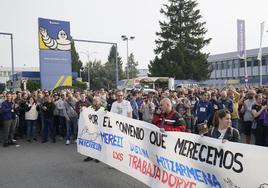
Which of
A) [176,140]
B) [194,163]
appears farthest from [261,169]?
[176,140]

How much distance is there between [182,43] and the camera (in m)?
52.8

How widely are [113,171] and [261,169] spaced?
428 centimetres

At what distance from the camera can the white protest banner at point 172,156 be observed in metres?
3.89

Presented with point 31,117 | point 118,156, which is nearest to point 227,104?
point 118,156

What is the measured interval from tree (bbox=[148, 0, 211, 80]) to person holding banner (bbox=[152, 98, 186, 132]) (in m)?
45.8

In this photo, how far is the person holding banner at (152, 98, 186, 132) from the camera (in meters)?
5.75

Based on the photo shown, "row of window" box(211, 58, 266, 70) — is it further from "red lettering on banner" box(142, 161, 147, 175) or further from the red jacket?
"red lettering on banner" box(142, 161, 147, 175)

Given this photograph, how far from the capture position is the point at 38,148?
429 inches

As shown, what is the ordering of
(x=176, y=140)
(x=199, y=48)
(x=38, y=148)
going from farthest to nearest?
(x=199, y=48), (x=38, y=148), (x=176, y=140)

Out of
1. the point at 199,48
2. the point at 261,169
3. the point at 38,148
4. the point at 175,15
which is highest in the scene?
the point at 175,15

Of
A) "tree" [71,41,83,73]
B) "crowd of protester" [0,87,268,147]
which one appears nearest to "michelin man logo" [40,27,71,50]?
"crowd of protester" [0,87,268,147]

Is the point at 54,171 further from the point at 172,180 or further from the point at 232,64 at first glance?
the point at 232,64

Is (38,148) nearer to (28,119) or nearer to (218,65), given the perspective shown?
(28,119)

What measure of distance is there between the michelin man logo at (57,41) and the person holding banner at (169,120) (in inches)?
814
